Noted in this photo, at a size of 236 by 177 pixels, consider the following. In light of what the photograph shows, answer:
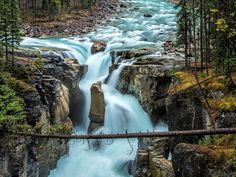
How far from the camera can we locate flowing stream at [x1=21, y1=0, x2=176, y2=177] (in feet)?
87.5

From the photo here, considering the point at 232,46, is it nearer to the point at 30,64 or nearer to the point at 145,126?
the point at 145,126

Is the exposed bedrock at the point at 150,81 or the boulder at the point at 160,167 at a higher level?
the exposed bedrock at the point at 150,81

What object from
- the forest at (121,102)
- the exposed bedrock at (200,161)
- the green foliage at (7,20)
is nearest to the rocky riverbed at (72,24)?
the forest at (121,102)

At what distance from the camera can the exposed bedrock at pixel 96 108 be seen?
31.2m

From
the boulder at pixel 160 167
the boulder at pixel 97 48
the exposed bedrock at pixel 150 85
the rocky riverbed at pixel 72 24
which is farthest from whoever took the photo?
the rocky riverbed at pixel 72 24

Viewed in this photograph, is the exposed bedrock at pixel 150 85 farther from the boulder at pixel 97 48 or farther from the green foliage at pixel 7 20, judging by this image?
the green foliage at pixel 7 20

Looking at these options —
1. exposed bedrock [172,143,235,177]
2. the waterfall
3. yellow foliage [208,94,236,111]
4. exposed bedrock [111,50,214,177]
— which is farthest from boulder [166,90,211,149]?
exposed bedrock [172,143,235,177]

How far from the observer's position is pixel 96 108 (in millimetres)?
31484

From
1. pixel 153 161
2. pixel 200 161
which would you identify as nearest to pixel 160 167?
pixel 153 161

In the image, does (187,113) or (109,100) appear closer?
(187,113)

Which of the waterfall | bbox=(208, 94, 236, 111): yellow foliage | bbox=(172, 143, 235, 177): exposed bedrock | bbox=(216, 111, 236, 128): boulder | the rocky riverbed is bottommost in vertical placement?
the waterfall

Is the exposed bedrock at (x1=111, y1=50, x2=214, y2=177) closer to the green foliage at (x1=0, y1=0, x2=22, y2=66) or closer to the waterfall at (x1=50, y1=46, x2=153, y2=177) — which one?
the waterfall at (x1=50, y1=46, x2=153, y2=177)

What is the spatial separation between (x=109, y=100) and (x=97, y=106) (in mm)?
1623

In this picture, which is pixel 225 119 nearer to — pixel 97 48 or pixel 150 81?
pixel 150 81
